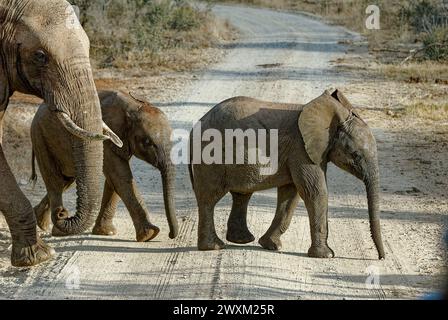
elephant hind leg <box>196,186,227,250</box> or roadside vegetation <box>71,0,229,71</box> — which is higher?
elephant hind leg <box>196,186,227,250</box>

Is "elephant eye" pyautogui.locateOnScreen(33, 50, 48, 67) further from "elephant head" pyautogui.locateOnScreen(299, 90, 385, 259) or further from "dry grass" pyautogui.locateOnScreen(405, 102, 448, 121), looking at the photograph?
"dry grass" pyautogui.locateOnScreen(405, 102, 448, 121)

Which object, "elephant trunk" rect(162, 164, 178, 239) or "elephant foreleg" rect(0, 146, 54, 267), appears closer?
"elephant foreleg" rect(0, 146, 54, 267)

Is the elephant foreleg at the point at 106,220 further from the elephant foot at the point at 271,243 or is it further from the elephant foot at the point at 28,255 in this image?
the elephant foot at the point at 271,243

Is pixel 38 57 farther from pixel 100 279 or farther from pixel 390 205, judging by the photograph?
pixel 390 205

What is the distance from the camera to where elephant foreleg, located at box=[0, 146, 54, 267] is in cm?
774

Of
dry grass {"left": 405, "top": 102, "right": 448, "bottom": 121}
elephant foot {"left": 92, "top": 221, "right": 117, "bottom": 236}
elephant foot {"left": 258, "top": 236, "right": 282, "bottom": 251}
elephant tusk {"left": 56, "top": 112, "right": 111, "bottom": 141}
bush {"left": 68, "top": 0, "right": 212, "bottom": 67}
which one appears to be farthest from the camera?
bush {"left": 68, "top": 0, "right": 212, "bottom": 67}

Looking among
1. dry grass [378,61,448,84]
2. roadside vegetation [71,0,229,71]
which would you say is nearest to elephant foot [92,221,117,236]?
dry grass [378,61,448,84]

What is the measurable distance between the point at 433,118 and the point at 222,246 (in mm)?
7833

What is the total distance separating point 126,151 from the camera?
358 inches

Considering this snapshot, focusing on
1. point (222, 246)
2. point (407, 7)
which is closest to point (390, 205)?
point (222, 246)

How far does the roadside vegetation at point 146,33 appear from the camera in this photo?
21.9 metres

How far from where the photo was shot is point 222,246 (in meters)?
8.84

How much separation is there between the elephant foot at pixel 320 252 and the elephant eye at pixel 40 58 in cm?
285

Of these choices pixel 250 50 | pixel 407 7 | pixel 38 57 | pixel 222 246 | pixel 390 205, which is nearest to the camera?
pixel 38 57
